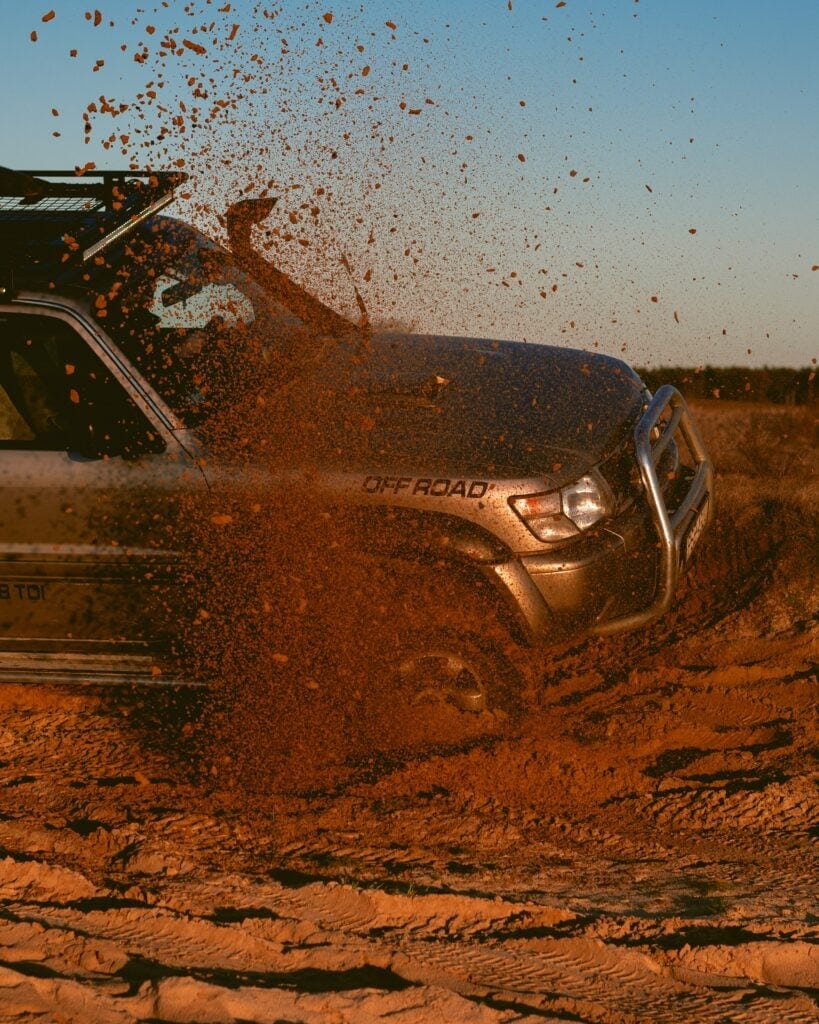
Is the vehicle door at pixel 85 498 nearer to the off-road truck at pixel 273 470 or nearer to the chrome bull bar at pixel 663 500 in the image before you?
the off-road truck at pixel 273 470

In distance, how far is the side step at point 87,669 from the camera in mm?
4723

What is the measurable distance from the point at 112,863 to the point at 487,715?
1.51 m

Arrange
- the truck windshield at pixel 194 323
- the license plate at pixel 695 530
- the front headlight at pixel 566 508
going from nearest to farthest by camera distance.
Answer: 1. the front headlight at pixel 566 508
2. the truck windshield at pixel 194 323
3. the license plate at pixel 695 530

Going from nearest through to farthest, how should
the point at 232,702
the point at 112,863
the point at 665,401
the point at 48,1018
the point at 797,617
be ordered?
the point at 48,1018, the point at 112,863, the point at 232,702, the point at 665,401, the point at 797,617

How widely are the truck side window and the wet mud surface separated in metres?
1.12

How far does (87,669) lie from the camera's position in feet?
15.7

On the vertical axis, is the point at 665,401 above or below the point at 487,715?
above

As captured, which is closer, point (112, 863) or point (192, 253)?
point (112, 863)

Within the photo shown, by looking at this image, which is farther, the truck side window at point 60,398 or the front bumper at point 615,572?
the truck side window at point 60,398

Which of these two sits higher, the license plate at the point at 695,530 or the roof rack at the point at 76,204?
the roof rack at the point at 76,204

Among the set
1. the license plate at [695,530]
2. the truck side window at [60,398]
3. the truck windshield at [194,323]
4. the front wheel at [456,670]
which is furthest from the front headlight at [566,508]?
the truck side window at [60,398]

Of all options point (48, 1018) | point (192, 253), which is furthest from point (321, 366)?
point (48, 1018)

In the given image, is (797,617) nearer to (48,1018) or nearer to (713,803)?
(713,803)

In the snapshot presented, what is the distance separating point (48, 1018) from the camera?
8.39 feet
